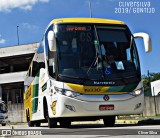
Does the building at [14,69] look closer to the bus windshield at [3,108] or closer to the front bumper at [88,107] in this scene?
the bus windshield at [3,108]

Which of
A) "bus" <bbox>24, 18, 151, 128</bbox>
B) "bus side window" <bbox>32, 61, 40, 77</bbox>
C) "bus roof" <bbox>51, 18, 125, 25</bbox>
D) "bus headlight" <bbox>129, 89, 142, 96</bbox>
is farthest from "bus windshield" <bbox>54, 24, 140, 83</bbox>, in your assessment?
"bus side window" <bbox>32, 61, 40, 77</bbox>

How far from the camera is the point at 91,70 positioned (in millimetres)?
12336

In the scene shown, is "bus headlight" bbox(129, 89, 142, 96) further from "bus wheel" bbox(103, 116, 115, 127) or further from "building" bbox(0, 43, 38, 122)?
"building" bbox(0, 43, 38, 122)

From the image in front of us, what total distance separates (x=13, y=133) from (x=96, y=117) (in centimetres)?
→ 342

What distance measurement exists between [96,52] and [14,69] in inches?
1859

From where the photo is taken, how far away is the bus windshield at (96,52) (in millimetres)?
12320

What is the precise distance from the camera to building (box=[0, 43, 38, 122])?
52594mm

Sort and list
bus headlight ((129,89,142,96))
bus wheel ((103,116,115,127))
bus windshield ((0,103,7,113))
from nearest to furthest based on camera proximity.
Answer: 1. bus headlight ((129,89,142,96))
2. bus wheel ((103,116,115,127))
3. bus windshield ((0,103,7,113))

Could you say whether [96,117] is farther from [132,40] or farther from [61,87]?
[132,40]

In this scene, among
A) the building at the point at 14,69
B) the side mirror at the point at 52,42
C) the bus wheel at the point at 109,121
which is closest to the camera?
the side mirror at the point at 52,42

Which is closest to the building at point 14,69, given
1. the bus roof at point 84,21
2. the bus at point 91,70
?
the bus roof at point 84,21

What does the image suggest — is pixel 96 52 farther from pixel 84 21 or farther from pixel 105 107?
pixel 105 107

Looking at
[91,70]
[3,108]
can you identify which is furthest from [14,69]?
[91,70]

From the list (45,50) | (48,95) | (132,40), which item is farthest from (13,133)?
(132,40)
